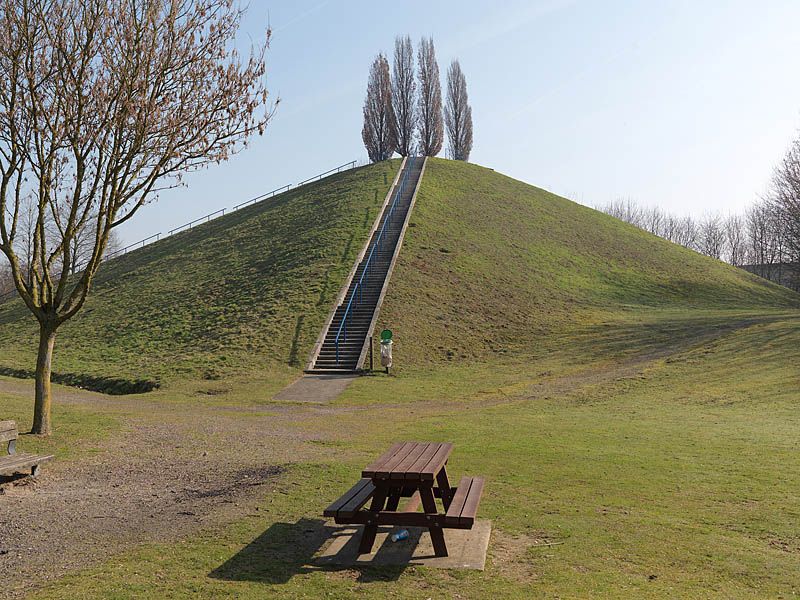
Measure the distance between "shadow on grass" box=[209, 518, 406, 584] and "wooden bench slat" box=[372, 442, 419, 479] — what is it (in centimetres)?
81

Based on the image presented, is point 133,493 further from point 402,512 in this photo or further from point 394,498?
point 402,512

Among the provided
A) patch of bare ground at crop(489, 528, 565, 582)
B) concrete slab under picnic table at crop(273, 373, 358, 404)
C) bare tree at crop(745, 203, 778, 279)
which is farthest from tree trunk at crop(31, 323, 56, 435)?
bare tree at crop(745, 203, 778, 279)

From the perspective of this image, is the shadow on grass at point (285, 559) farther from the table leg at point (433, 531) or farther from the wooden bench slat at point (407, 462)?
the wooden bench slat at point (407, 462)

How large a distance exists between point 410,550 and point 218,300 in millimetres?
29851

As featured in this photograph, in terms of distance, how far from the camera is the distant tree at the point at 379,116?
73062mm

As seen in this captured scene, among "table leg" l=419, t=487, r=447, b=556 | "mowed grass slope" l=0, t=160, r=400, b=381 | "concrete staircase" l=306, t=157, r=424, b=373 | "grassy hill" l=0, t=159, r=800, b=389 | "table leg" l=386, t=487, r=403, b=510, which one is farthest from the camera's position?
"grassy hill" l=0, t=159, r=800, b=389

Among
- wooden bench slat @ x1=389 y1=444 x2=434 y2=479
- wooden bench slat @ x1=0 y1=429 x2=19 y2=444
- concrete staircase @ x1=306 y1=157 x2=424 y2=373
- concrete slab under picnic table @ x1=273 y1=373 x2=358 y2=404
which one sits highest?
concrete staircase @ x1=306 y1=157 x2=424 y2=373

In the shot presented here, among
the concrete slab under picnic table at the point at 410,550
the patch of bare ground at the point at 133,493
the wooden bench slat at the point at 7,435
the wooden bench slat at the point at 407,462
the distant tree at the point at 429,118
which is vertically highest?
the distant tree at the point at 429,118

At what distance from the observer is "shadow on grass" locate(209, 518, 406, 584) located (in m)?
6.18

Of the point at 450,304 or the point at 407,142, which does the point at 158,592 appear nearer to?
the point at 450,304

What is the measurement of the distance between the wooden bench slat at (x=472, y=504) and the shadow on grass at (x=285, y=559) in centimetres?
70

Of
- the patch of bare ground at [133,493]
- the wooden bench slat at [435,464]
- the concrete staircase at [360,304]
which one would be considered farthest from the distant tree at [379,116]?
the wooden bench slat at [435,464]

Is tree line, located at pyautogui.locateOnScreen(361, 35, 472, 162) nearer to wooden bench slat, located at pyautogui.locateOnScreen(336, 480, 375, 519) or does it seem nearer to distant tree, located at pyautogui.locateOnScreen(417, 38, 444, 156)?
distant tree, located at pyautogui.locateOnScreen(417, 38, 444, 156)

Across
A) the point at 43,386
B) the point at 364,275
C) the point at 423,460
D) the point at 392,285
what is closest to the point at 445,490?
the point at 423,460
